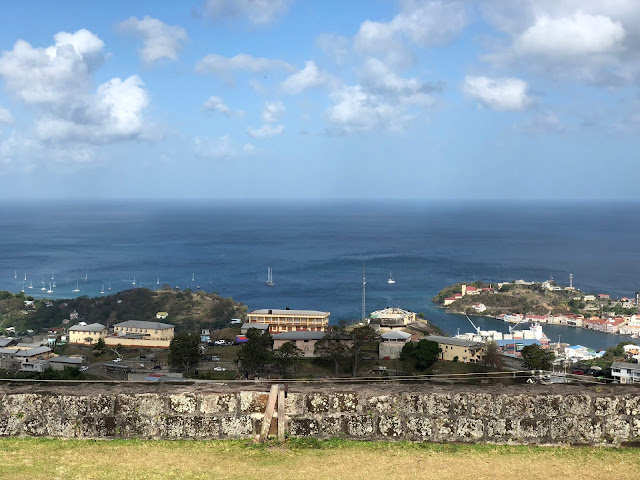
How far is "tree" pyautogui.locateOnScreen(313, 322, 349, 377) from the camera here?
3400 centimetres

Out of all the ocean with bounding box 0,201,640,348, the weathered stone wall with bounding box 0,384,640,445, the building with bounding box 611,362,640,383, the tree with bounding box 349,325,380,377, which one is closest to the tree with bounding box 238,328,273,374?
the tree with bounding box 349,325,380,377

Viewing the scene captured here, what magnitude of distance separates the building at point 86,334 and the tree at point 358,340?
20664 millimetres

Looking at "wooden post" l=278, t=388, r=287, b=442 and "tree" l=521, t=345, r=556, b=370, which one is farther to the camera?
"tree" l=521, t=345, r=556, b=370

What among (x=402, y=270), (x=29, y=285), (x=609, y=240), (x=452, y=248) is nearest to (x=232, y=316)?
(x=29, y=285)

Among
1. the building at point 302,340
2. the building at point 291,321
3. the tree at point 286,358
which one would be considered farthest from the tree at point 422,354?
the building at point 291,321

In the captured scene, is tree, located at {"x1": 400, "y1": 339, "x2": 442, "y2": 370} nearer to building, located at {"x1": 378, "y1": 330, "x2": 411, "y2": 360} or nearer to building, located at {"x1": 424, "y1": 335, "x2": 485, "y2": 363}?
building, located at {"x1": 378, "y1": 330, "x2": 411, "y2": 360}

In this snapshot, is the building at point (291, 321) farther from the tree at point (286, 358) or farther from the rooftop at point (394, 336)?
the tree at point (286, 358)

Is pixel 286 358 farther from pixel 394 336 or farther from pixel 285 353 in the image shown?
pixel 394 336

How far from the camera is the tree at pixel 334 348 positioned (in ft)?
112

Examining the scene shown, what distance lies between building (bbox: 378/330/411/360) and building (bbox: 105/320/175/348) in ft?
51.1

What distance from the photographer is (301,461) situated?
423 centimetres

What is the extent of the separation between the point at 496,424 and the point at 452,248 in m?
122

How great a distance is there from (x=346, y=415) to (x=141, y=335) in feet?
141

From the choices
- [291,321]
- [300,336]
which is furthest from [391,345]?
[291,321]
